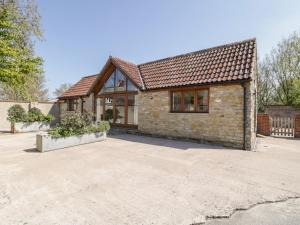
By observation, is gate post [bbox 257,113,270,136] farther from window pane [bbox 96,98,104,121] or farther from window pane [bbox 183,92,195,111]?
window pane [bbox 96,98,104,121]

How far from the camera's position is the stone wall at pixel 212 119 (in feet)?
27.9

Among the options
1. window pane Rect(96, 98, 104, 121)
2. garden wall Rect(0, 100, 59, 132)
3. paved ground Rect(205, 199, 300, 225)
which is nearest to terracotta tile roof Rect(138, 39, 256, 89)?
window pane Rect(96, 98, 104, 121)

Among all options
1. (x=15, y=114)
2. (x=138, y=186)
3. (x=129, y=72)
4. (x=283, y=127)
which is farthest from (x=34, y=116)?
(x=283, y=127)

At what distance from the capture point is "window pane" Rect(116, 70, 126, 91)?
13559 mm

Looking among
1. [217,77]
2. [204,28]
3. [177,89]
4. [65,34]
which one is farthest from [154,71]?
[65,34]

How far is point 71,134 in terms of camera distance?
342 inches

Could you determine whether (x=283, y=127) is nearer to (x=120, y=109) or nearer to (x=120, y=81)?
(x=120, y=109)

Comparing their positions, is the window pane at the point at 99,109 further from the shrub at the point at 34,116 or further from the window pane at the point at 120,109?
the shrub at the point at 34,116

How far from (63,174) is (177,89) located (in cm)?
756

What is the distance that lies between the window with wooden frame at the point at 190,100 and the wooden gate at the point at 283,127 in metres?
6.95

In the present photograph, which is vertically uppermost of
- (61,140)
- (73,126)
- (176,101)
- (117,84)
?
(117,84)

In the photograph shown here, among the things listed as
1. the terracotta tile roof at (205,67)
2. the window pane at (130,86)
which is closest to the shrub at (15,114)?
the window pane at (130,86)

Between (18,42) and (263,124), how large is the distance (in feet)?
63.8

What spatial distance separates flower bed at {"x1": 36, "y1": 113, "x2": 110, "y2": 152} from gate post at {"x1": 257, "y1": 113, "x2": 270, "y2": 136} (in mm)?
11060
